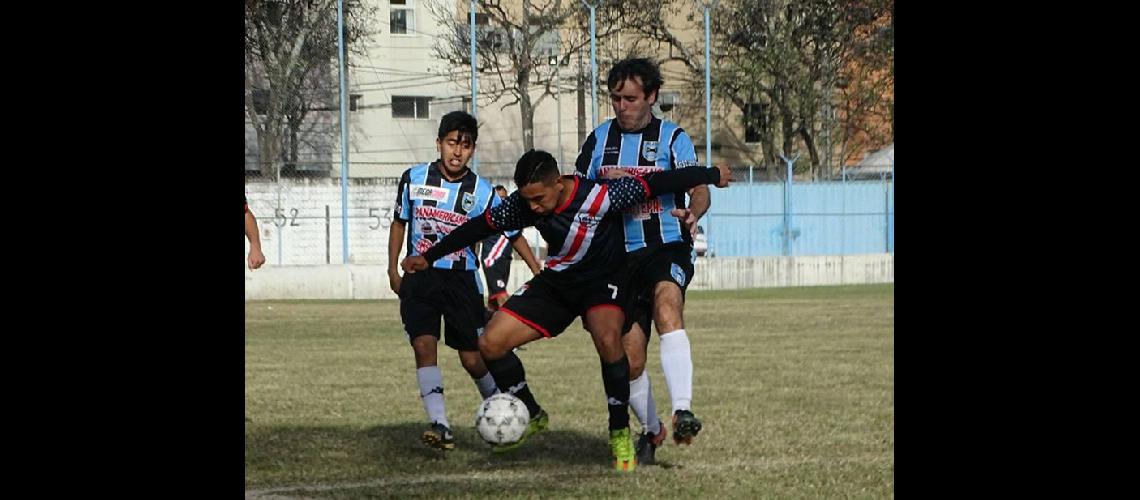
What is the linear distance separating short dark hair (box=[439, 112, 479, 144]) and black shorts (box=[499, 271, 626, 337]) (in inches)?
50.1

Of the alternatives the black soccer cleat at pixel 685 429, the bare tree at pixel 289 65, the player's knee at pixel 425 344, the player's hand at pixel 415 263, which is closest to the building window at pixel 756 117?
the bare tree at pixel 289 65

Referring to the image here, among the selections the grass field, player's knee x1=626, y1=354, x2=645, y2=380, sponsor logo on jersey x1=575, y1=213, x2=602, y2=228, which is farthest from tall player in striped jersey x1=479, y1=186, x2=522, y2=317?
Result: sponsor logo on jersey x1=575, y1=213, x2=602, y2=228

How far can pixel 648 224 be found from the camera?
9164mm

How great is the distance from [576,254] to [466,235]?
60cm

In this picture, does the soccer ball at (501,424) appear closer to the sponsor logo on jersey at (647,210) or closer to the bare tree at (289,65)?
the sponsor logo on jersey at (647,210)

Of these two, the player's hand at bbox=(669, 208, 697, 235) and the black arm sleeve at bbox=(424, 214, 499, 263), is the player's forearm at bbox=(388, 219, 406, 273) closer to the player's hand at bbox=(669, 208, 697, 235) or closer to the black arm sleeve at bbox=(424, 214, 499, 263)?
the black arm sleeve at bbox=(424, 214, 499, 263)

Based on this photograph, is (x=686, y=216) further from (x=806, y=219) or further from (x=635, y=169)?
(x=806, y=219)

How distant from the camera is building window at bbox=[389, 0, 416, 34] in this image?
31188 mm

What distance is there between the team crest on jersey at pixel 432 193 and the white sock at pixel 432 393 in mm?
1025

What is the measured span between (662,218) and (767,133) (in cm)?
2876

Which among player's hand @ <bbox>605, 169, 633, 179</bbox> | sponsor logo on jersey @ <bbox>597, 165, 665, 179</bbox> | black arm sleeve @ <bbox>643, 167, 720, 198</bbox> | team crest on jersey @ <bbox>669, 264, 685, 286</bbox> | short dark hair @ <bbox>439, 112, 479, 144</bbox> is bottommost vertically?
team crest on jersey @ <bbox>669, 264, 685, 286</bbox>

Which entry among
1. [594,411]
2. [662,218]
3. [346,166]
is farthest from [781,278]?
[662,218]
